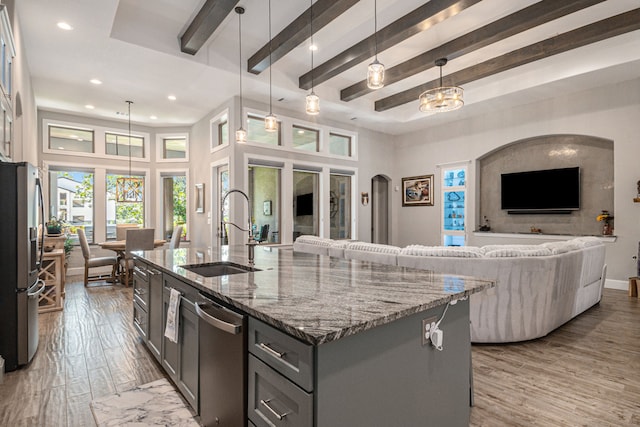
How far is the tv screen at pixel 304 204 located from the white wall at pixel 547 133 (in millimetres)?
2706

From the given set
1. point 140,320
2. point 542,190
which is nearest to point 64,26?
point 140,320

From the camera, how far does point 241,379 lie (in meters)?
1.40

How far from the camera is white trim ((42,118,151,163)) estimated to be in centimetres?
665

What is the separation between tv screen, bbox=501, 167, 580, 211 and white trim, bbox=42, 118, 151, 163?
7.98m

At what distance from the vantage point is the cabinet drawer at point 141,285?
9.20ft

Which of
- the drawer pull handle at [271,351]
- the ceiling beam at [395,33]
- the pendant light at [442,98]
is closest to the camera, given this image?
the drawer pull handle at [271,351]

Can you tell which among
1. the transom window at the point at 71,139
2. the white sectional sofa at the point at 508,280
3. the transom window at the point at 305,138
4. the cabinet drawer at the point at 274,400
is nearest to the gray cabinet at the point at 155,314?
the cabinet drawer at the point at 274,400

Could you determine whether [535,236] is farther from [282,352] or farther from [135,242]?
[135,242]

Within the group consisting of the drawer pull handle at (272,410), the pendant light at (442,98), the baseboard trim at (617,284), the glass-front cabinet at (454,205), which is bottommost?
the baseboard trim at (617,284)

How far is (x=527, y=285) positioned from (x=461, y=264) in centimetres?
64

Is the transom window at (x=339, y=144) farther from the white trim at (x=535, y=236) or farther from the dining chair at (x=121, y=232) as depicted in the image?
the dining chair at (x=121, y=232)

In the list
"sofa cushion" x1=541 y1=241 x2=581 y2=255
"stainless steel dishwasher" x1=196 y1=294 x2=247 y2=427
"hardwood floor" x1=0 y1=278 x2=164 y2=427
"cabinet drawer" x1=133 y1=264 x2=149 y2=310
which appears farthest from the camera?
"sofa cushion" x1=541 y1=241 x2=581 y2=255

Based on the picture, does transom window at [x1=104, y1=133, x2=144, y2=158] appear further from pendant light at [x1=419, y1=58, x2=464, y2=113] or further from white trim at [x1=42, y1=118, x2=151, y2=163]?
pendant light at [x1=419, y1=58, x2=464, y2=113]

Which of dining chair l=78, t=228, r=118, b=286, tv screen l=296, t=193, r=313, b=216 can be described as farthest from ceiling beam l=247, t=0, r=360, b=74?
dining chair l=78, t=228, r=118, b=286
